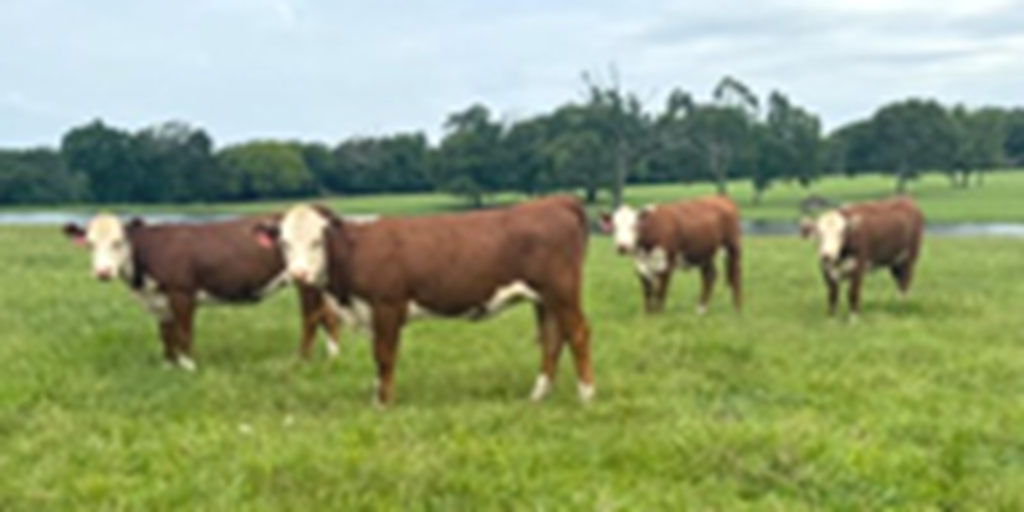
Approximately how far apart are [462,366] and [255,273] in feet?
7.67

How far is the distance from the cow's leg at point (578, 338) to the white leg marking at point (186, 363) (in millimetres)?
3530

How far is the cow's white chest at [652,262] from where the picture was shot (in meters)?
12.9

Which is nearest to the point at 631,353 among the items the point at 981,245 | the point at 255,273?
the point at 255,273

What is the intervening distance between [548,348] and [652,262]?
5.61 metres

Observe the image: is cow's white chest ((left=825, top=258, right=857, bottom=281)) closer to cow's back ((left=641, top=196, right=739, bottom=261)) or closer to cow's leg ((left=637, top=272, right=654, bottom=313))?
cow's back ((left=641, top=196, right=739, bottom=261))

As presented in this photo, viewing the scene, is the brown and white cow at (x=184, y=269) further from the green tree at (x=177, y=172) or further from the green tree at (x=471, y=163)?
the green tree at (x=177, y=172)

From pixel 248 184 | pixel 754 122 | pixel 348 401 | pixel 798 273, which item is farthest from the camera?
pixel 248 184

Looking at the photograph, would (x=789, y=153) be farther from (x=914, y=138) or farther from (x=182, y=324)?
(x=182, y=324)

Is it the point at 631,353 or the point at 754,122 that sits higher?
the point at 754,122

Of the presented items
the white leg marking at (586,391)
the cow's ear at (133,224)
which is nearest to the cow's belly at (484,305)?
the white leg marking at (586,391)

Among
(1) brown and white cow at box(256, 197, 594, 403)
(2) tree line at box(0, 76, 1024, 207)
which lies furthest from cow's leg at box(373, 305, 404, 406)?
(2) tree line at box(0, 76, 1024, 207)

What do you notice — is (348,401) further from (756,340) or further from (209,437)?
(756,340)

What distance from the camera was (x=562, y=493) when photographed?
5.21m

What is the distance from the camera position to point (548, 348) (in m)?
7.66
